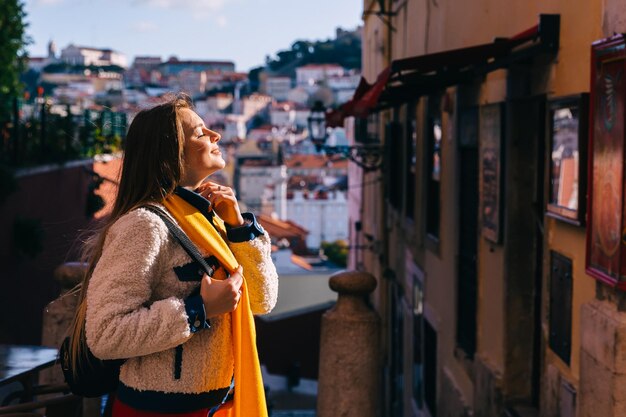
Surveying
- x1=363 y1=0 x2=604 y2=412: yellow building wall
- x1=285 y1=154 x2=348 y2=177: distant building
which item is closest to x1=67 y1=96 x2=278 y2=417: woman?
x1=363 y1=0 x2=604 y2=412: yellow building wall

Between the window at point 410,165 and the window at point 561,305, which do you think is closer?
the window at point 561,305

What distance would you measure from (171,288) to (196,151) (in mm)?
388

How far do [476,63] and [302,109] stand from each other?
157 m

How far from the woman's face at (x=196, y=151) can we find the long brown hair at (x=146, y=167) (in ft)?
0.12

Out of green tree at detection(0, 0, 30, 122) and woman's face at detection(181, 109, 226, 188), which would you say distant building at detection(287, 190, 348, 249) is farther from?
woman's face at detection(181, 109, 226, 188)

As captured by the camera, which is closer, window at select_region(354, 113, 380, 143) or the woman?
the woman

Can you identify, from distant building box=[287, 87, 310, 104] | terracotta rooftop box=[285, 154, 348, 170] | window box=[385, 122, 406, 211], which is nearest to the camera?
window box=[385, 122, 406, 211]

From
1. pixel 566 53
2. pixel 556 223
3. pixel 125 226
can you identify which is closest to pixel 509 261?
pixel 556 223

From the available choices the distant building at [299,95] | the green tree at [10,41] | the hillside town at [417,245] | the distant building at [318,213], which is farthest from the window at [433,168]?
the distant building at [299,95]

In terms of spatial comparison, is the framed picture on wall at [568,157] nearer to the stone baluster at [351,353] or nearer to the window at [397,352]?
the stone baluster at [351,353]

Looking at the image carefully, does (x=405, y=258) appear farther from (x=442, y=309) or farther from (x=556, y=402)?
(x=556, y=402)

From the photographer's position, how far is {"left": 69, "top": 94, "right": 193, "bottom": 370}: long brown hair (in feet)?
9.77

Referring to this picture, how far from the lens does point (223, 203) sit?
10.3ft

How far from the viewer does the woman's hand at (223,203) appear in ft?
10.2
